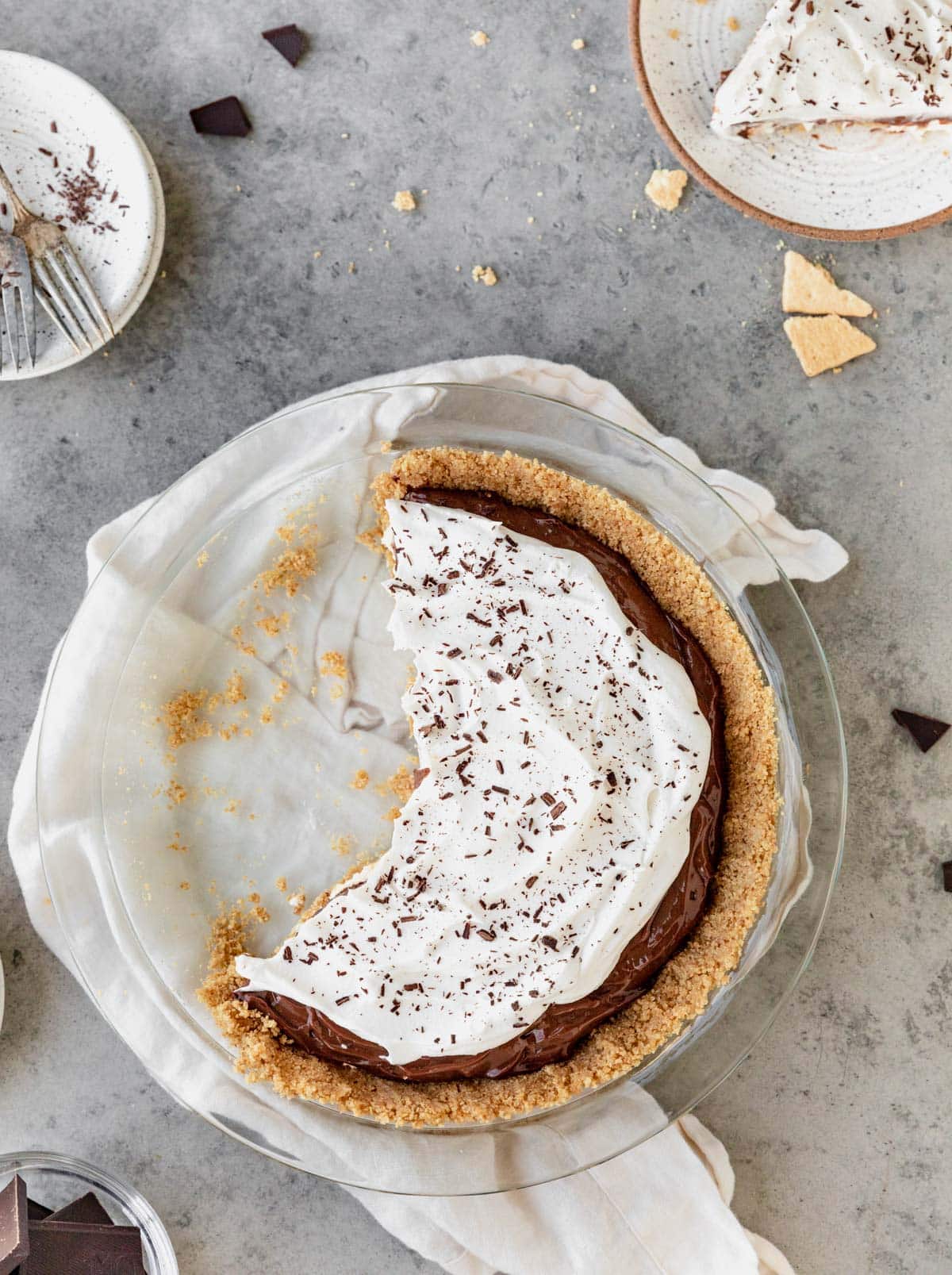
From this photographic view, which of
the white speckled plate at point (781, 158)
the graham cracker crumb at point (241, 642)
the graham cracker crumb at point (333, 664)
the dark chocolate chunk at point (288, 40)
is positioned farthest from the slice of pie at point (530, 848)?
the dark chocolate chunk at point (288, 40)

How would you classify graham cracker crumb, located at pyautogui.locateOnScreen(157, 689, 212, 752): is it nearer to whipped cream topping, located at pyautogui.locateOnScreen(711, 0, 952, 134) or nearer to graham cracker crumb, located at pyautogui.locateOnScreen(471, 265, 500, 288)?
graham cracker crumb, located at pyautogui.locateOnScreen(471, 265, 500, 288)

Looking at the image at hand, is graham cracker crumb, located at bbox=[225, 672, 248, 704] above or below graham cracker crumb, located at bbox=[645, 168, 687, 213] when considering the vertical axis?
below

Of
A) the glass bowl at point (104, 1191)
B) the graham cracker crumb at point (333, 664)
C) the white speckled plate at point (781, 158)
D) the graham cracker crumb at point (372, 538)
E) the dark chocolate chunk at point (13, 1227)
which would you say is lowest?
the glass bowl at point (104, 1191)

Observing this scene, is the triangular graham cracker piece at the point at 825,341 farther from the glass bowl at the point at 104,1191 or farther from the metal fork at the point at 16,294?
the glass bowl at the point at 104,1191

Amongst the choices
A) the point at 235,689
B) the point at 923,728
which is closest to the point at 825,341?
the point at 923,728

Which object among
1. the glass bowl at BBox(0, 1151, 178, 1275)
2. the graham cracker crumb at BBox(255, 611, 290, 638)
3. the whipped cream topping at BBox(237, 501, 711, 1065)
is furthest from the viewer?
the graham cracker crumb at BBox(255, 611, 290, 638)

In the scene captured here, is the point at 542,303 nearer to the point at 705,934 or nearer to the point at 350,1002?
the point at 705,934

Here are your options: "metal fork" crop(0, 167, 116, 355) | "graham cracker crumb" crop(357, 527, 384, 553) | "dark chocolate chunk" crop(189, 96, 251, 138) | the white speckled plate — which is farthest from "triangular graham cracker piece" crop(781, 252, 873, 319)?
"metal fork" crop(0, 167, 116, 355)
